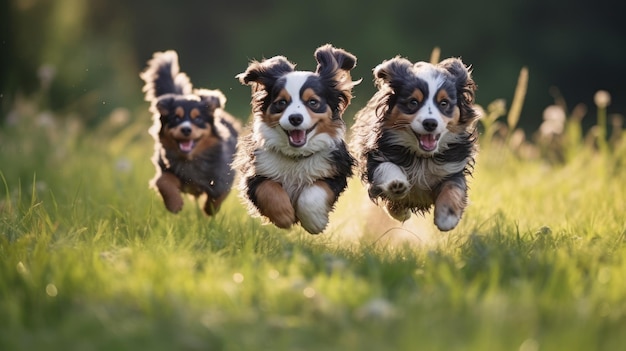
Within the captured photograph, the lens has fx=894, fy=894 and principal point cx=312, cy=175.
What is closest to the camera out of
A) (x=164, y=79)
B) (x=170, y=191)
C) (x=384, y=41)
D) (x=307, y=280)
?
(x=307, y=280)

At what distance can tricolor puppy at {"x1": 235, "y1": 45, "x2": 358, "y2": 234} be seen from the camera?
14.7 feet

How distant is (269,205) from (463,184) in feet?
3.39

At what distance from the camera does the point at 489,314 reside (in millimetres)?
3016

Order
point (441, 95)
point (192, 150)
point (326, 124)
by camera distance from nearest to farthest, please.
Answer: point (441, 95), point (326, 124), point (192, 150)

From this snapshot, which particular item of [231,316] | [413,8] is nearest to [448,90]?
[231,316]

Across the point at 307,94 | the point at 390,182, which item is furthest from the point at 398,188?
the point at 307,94

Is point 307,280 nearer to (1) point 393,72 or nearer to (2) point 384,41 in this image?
(1) point 393,72

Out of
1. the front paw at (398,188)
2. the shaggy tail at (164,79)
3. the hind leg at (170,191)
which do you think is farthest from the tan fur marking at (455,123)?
the shaggy tail at (164,79)

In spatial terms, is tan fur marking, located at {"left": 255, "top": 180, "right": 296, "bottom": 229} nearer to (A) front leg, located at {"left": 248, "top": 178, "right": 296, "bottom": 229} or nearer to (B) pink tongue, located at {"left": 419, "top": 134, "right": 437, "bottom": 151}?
(A) front leg, located at {"left": 248, "top": 178, "right": 296, "bottom": 229}

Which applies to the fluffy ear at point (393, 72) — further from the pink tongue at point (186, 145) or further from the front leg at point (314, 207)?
the pink tongue at point (186, 145)

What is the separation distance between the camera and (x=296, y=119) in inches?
172

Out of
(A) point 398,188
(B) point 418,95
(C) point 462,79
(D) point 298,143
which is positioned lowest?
(A) point 398,188

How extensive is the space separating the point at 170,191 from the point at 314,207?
115 centimetres

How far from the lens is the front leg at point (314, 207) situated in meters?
4.54
